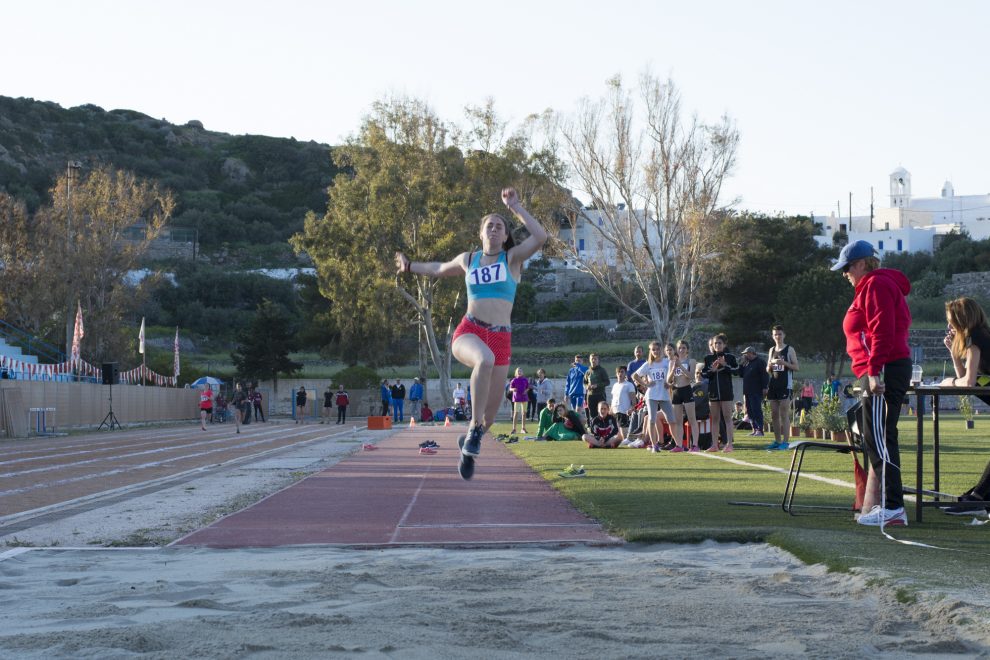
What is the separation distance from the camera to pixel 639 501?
9.39 m

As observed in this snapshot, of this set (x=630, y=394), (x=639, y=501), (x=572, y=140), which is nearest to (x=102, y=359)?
(x=572, y=140)

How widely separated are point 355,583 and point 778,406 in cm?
1310

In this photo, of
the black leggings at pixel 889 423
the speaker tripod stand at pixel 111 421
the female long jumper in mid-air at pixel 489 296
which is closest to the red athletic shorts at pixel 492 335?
the female long jumper in mid-air at pixel 489 296

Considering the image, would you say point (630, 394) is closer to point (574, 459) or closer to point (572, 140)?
point (574, 459)

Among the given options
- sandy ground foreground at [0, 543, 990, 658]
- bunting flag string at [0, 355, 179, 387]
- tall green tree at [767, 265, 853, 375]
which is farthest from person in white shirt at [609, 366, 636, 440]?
tall green tree at [767, 265, 853, 375]

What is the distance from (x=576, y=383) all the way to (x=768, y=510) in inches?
692

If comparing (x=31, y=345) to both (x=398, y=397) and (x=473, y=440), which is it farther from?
(x=473, y=440)

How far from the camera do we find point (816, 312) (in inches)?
2222

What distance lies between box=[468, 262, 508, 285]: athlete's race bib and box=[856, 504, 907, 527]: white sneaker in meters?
3.00

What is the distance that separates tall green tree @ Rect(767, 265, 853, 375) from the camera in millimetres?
56531

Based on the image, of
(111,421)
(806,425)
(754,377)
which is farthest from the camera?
(111,421)

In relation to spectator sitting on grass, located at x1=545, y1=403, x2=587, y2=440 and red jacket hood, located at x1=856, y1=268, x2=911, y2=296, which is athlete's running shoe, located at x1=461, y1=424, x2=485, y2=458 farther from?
spectator sitting on grass, located at x1=545, y1=403, x2=587, y2=440

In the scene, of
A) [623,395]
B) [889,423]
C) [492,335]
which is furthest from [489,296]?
[623,395]

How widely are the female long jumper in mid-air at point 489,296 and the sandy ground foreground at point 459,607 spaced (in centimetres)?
176
